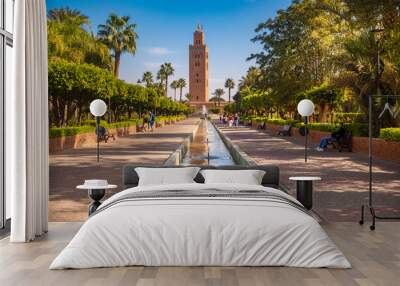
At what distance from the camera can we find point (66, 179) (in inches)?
503

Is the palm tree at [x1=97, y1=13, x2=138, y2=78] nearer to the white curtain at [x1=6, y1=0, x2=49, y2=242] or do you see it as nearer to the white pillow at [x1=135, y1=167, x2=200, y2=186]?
the white pillow at [x1=135, y1=167, x2=200, y2=186]

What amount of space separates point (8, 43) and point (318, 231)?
4816 mm

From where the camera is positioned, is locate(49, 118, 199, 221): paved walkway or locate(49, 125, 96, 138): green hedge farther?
locate(49, 125, 96, 138): green hedge

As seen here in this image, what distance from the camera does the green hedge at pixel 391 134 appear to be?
17.4 metres

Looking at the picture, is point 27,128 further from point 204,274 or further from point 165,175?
point 204,274

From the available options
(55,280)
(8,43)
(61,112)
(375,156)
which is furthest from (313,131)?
(55,280)

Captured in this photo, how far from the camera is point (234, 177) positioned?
7445mm

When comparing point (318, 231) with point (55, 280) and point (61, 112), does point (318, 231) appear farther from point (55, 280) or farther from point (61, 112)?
point (61, 112)

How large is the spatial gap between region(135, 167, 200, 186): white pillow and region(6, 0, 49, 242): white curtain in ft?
4.24

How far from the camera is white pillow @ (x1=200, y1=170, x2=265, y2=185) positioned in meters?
7.42

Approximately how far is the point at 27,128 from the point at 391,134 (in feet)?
44.6

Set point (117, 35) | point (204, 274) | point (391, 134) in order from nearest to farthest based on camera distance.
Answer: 1. point (204, 274)
2. point (391, 134)
3. point (117, 35)

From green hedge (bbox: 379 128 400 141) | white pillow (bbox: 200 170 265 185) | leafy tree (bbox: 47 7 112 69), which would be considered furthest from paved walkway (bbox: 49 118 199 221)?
leafy tree (bbox: 47 7 112 69)

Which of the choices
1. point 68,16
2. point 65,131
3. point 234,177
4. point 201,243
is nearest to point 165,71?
point 68,16
